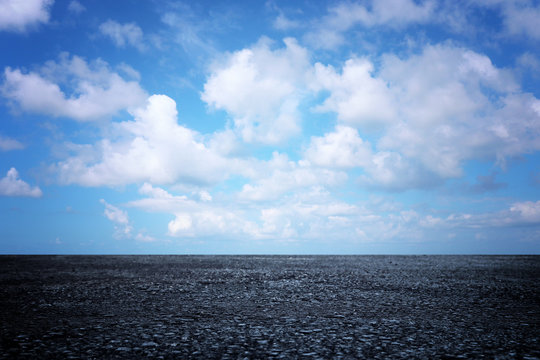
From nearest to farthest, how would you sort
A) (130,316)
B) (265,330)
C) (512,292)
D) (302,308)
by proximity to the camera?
(265,330)
(130,316)
(302,308)
(512,292)

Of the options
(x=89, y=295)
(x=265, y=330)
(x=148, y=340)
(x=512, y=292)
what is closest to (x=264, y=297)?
(x=265, y=330)

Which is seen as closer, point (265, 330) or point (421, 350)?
point (421, 350)

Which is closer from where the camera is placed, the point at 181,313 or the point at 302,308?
the point at 181,313

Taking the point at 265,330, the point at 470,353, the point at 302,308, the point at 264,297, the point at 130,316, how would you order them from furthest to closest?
the point at 264,297 < the point at 302,308 < the point at 130,316 < the point at 265,330 < the point at 470,353

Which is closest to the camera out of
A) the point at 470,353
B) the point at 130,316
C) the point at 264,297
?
the point at 470,353

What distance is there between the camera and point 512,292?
14219 mm

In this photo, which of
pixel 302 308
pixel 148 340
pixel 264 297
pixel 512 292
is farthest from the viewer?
pixel 512 292

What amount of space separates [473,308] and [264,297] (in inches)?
287

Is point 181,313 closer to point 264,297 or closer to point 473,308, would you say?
point 264,297

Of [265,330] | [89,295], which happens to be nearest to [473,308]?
[265,330]

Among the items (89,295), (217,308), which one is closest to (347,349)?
(217,308)

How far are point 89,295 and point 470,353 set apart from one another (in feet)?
43.1

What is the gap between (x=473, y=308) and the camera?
10.7m

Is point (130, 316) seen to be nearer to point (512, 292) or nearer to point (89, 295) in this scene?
point (89, 295)
